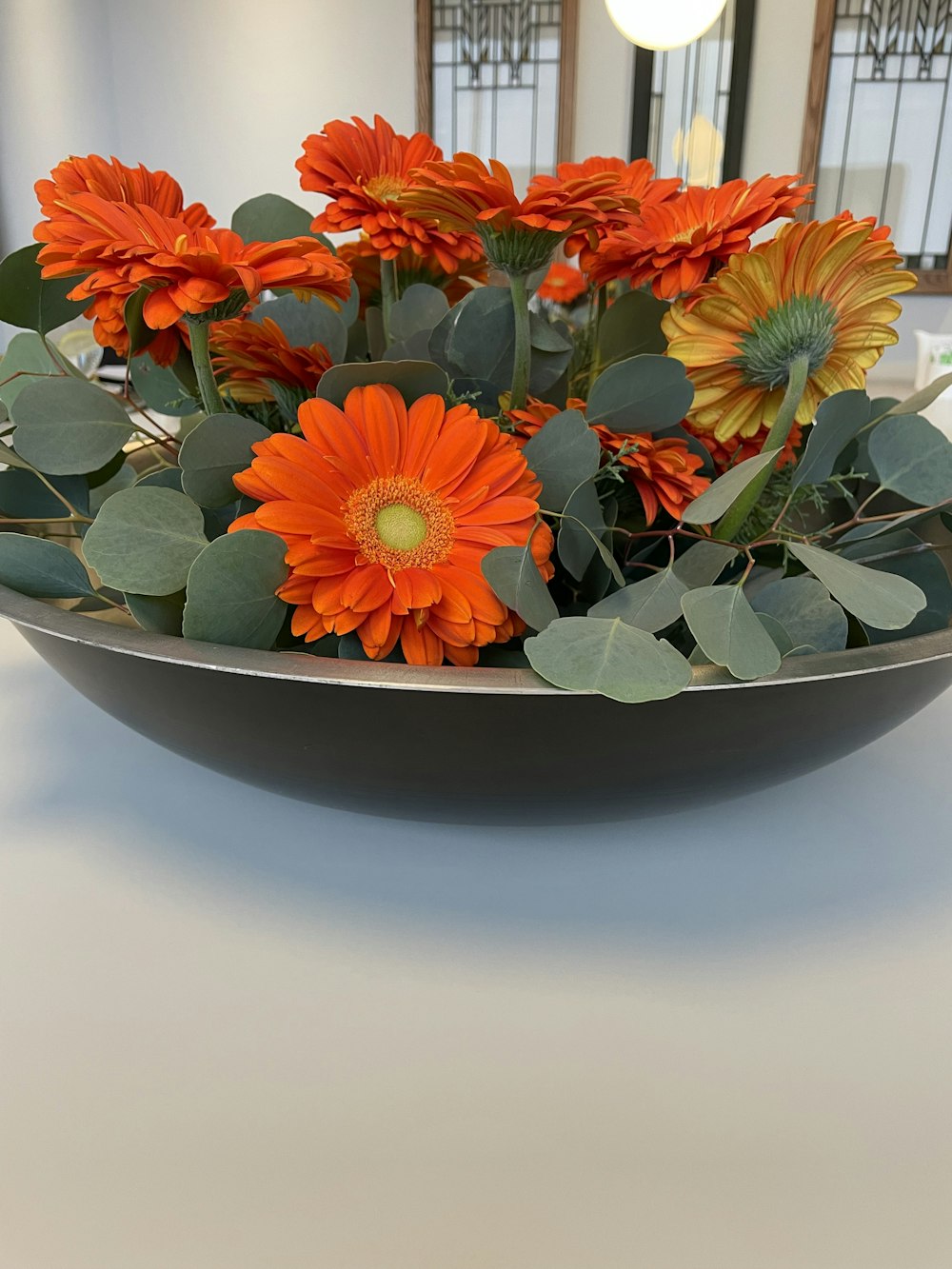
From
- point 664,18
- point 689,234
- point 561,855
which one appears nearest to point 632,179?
point 689,234

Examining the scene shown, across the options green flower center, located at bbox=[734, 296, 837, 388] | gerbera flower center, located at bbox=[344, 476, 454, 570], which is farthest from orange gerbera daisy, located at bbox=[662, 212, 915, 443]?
gerbera flower center, located at bbox=[344, 476, 454, 570]

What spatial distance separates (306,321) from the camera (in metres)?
0.38

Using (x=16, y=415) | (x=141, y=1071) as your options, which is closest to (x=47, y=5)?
(x=16, y=415)

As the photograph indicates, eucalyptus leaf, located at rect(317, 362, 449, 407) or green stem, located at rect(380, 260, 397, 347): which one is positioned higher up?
green stem, located at rect(380, 260, 397, 347)

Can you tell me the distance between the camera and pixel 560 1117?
0.83 feet

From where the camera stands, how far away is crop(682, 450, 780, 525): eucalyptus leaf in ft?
0.90

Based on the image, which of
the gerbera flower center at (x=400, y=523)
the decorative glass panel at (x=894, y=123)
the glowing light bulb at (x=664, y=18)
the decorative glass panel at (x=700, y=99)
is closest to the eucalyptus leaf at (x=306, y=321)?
the gerbera flower center at (x=400, y=523)

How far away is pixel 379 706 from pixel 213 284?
0.13 m

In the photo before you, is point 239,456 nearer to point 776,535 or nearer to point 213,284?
point 213,284

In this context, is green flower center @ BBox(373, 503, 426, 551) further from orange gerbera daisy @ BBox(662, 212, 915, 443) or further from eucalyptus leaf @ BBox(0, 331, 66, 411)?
eucalyptus leaf @ BBox(0, 331, 66, 411)

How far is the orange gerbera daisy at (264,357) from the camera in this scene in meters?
0.33

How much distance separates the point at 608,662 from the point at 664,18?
204cm

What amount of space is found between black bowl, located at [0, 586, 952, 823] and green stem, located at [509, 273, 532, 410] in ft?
0.47

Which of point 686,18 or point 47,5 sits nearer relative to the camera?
point 686,18
